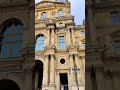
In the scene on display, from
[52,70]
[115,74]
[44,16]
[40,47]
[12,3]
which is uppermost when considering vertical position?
[44,16]

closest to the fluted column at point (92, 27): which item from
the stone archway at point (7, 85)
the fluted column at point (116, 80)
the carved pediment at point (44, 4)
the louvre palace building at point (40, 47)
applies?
the fluted column at point (116, 80)

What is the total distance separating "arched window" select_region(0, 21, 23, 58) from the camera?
26633 millimetres

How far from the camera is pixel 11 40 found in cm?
2756

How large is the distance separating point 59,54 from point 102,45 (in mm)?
27713

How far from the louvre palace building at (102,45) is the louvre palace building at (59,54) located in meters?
18.7

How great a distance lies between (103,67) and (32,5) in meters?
9.87

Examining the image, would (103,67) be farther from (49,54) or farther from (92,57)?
(49,54)

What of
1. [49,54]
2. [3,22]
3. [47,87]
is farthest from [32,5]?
[49,54]

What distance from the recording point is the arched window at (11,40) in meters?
26.6

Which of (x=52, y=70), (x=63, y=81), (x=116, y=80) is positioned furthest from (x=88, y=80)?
(x=63, y=81)

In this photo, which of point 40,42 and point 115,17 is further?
point 40,42

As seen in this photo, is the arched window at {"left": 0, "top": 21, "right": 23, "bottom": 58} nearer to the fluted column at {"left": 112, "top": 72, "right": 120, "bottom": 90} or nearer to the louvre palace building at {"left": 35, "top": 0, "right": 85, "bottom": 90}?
the fluted column at {"left": 112, "top": 72, "right": 120, "bottom": 90}

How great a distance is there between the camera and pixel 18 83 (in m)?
24.1

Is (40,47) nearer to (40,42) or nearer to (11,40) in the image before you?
(40,42)
